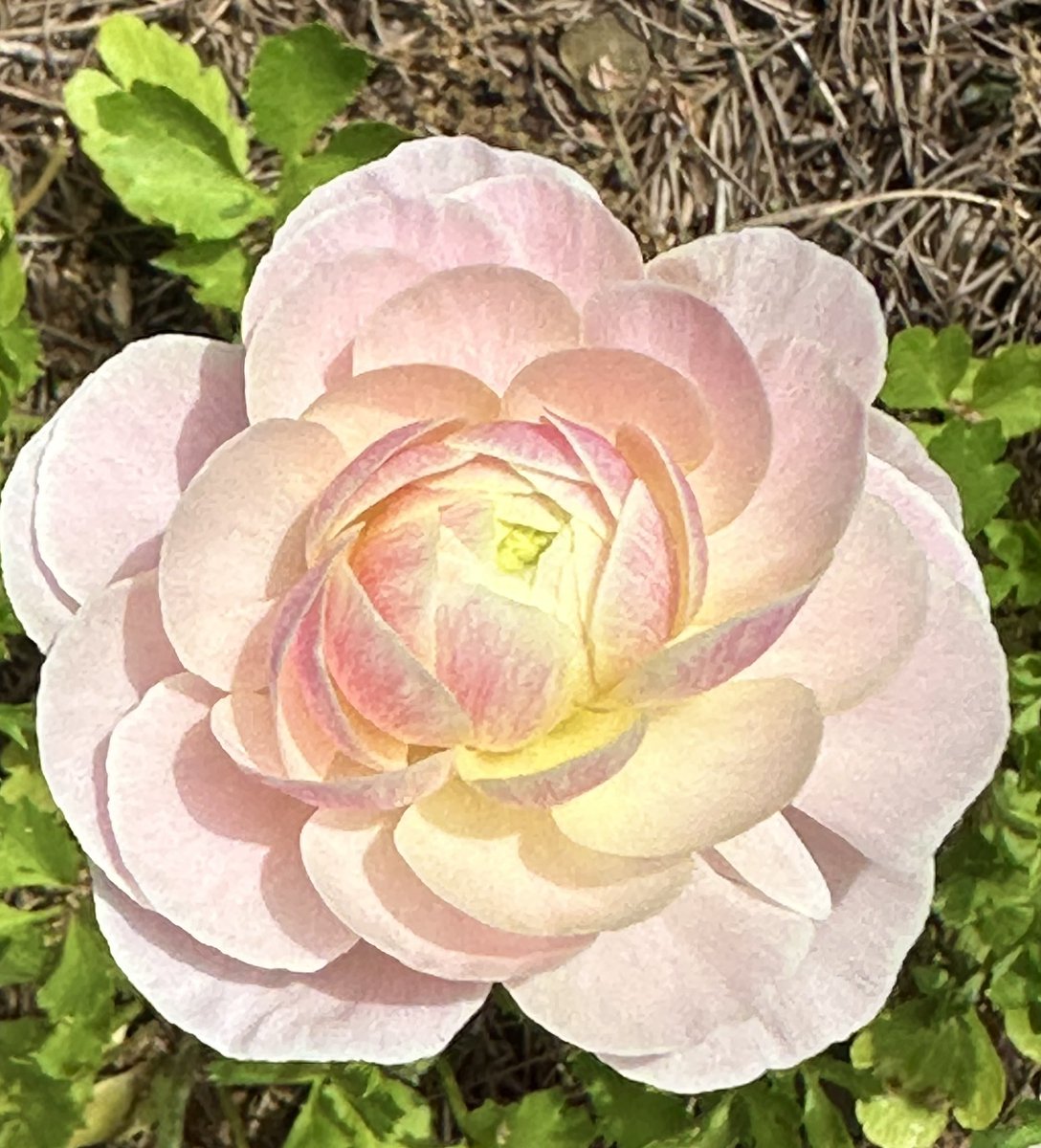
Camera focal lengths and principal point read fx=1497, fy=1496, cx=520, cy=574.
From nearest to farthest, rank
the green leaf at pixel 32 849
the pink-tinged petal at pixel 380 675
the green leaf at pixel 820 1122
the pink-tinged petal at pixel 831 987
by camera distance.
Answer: the pink-tinged petal at pixel 380 675, the pink-tinged petal at pixel 831 987, the green leaf at pixel 32 849, the green leaf at pixel 820 1122

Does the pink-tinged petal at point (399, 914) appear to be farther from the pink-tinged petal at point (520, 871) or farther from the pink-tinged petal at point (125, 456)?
the pink-tinged petal at point (125, 456)

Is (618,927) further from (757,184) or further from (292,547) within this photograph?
(757,184)

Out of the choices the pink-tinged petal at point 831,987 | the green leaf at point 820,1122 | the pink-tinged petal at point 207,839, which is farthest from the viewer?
the green leaf at point 820,1122

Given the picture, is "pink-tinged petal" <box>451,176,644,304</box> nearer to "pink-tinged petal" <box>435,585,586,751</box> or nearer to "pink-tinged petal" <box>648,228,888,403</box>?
"pink-tinged petal" <box>648,228,888,403</box>

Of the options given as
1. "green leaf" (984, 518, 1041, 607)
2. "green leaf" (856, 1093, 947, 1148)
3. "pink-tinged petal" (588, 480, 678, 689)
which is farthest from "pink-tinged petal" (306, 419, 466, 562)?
"green leaf" (856, 1093, 947, 1148)

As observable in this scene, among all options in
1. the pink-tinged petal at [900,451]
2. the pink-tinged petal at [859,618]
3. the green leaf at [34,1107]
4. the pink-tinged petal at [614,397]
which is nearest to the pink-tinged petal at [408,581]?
the pink-tinged petal at [614,397]
